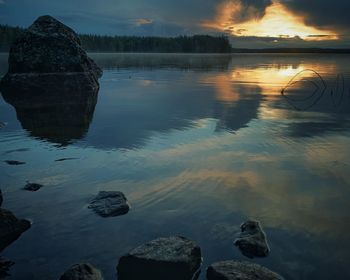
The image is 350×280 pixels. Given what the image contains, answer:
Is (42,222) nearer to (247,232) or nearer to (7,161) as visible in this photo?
(247,232)

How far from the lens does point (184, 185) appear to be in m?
7.36

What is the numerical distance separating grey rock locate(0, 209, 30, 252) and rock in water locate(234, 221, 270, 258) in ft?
10.1

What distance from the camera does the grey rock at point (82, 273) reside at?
4.24m

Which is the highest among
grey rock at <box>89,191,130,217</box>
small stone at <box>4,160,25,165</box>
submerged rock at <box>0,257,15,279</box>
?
grey rock at <box>89,191,130,217</box>

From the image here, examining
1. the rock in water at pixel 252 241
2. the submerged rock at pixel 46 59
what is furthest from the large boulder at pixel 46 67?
the rock in water at pixel 252 241

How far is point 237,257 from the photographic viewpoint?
491 cm

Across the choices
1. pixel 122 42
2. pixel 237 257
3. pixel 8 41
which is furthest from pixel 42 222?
pixel 122 42

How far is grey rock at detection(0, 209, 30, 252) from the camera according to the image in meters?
5.19

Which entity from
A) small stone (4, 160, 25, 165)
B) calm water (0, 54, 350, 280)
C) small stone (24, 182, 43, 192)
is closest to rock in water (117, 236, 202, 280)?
calm water (0, 54, 350, 280)

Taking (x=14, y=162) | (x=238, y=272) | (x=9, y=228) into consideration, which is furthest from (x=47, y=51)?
(x=238, y=272)

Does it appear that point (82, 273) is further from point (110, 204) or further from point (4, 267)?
point (110, 204)

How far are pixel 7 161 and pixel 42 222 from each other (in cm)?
366

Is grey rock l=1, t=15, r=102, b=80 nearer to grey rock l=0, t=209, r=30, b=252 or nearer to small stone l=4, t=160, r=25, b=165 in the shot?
small stone l=4, t=160, r=25, b=165

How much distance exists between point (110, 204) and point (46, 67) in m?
18.0
